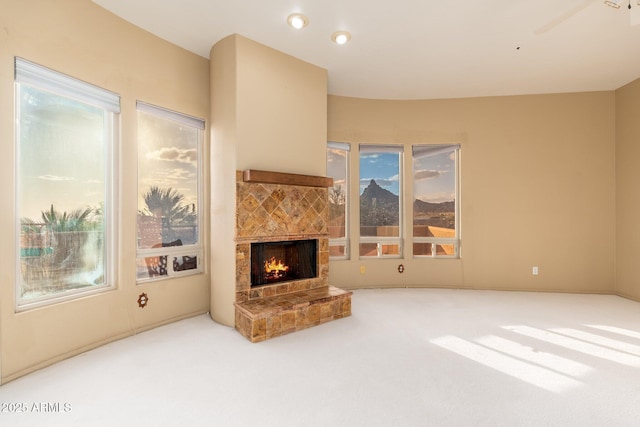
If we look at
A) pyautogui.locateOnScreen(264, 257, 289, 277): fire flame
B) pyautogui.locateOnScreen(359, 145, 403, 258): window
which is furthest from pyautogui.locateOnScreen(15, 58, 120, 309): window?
pyautogui.locateOnScreen(359, 145, 403, 258): window

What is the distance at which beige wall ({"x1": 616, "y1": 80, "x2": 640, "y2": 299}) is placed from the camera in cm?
407

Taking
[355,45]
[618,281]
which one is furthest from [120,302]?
[618,281]

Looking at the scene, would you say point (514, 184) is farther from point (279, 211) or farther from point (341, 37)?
point (279, 211)

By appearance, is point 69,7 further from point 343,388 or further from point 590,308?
point 590,308

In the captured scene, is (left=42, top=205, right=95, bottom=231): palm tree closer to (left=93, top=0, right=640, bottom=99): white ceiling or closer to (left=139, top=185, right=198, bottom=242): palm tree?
(left=139, top=185, right=198, bottom=242): palm tree

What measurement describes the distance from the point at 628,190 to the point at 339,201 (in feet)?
13.4

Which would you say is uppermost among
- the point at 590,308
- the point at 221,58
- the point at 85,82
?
the point at 221,58

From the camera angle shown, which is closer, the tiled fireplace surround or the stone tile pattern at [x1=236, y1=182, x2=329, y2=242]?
the tiled fireplace surround

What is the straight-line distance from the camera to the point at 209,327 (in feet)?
10.1

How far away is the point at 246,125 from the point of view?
311cm

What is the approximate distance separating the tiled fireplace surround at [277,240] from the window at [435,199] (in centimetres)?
194

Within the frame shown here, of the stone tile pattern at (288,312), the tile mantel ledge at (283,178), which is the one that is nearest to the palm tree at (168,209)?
the tile mantel ledge at (283,178)

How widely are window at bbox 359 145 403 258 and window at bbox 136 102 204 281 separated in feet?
8.23

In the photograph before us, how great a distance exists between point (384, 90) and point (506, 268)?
332cm
